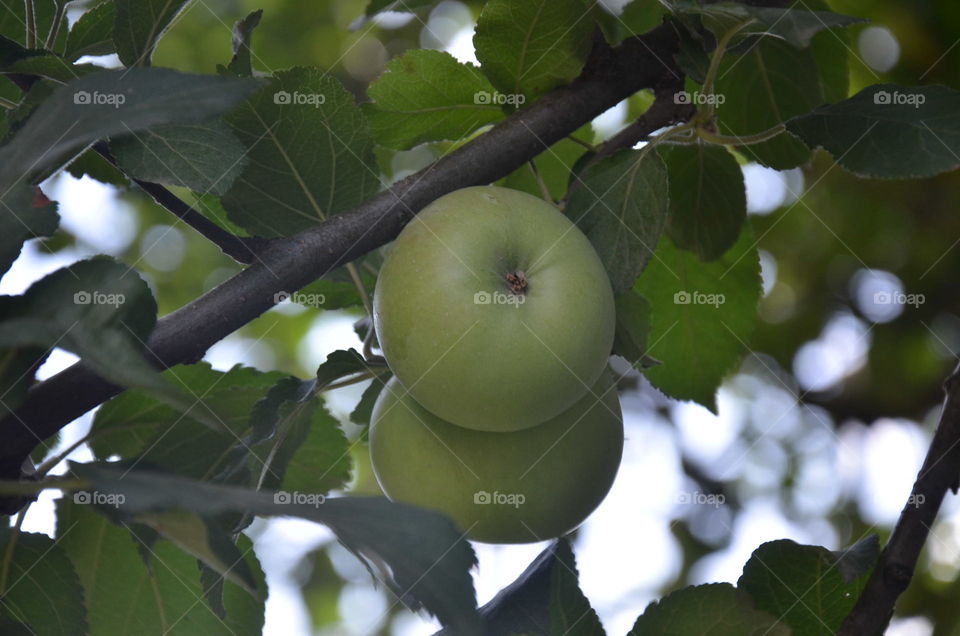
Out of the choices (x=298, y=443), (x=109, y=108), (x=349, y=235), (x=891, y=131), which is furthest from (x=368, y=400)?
(x=891, y=131)

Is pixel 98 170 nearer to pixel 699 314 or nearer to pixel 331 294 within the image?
pixel 331 294

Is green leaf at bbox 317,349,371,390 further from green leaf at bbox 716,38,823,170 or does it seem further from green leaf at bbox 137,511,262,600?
green leaf at bbox 716,38,823,170

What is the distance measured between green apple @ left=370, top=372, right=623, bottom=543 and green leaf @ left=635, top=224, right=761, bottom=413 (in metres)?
0.26

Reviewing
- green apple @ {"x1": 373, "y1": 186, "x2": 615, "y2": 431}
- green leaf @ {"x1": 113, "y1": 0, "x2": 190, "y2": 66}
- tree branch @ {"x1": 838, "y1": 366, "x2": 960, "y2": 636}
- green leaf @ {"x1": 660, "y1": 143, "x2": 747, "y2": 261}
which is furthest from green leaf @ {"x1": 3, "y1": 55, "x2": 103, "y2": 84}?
tree branch @ {"x1": 838, "y1": 366, "x2": 960, "y2": 636}

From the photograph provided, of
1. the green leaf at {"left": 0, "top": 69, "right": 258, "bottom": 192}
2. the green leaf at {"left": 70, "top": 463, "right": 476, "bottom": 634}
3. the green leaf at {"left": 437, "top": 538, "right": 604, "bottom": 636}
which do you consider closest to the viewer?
the green leaf at {"left": 70, "top": 463, "right": 476, "bottom": 634}

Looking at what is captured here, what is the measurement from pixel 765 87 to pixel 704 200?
17 centimetres

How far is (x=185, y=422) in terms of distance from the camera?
3.10 ft

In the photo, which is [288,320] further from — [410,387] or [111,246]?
[410,387]

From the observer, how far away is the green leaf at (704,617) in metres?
0.80

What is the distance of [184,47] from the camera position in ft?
7.51

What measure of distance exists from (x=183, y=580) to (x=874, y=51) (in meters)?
1.52

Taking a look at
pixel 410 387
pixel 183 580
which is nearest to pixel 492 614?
pixel 410 387

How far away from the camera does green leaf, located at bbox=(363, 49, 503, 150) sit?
0.99m

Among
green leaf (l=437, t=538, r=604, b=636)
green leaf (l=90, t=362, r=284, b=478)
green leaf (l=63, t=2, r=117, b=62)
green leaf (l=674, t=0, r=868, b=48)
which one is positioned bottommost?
green leaf (l=437, t=538, r=604, b=636)
